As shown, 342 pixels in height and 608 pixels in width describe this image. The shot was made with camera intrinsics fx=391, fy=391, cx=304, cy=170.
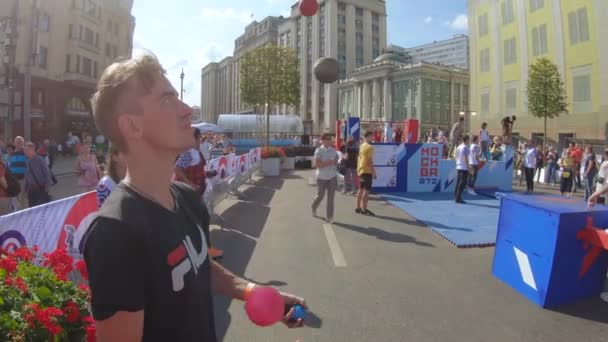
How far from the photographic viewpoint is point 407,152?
1386 centimetres

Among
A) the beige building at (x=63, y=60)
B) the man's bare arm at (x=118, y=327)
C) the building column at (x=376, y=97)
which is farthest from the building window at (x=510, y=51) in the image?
the man's bare arm at (x=118, y=327)

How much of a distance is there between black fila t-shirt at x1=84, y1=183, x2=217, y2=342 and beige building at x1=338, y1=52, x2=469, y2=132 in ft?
229

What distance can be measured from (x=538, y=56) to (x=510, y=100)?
4.87 metres

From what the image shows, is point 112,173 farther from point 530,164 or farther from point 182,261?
point 530,164

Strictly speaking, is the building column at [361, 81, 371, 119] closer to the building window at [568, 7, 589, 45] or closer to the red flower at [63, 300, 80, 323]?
the building window at [568, 7, 589, 45]

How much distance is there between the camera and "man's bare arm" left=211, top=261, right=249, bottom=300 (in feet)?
5.32

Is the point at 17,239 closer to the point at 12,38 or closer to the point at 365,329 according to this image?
the point at 365,329

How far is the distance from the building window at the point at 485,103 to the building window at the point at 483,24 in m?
6.72

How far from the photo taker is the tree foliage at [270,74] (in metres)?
32.6

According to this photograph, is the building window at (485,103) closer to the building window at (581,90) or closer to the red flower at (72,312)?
the building window at (581,90)

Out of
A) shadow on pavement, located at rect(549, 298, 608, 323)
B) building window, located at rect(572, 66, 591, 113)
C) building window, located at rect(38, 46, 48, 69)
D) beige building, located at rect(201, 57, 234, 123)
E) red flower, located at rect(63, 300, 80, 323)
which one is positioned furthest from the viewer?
beige building, located at rect(201, 57, 234, 123)

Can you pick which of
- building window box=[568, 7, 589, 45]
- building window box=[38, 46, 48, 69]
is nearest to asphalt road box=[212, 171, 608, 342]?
building window box=[568, 7, 589, 45]

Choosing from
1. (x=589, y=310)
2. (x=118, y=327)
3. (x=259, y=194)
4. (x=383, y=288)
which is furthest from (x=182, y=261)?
(x=259, y=194)

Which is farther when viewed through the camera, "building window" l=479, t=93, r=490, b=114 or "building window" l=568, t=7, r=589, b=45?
"building window" l=479, t=93, r=490, b=114
